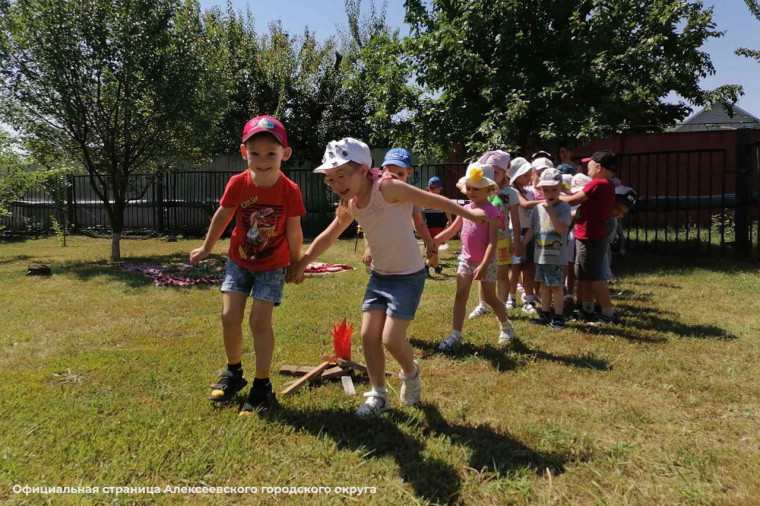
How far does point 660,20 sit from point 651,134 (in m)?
7.23

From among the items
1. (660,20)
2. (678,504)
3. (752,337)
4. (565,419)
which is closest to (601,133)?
(660,20)

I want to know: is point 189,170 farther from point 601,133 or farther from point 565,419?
point 565,419

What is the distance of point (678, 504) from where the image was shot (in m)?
2.51

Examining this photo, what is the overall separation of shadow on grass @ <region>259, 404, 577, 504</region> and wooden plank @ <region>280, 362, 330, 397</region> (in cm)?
21

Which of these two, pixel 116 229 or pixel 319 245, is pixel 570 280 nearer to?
pixel 319 245

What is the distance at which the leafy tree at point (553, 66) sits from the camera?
1016cm

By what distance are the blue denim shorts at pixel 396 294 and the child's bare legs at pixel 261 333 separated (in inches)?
27.1

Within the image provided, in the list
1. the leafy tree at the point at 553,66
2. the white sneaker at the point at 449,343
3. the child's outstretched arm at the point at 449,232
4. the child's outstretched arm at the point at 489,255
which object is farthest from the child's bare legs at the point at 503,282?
the leafy tree at the point at 553,66

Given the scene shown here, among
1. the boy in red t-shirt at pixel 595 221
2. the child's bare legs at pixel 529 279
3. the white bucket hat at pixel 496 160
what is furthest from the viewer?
the child's bare legs at pixel 529 279

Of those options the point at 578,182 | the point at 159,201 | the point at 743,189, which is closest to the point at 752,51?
the point at 743,189

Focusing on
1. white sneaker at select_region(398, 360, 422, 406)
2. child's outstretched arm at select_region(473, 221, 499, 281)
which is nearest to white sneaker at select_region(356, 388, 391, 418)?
white sneaker at select_region(398, 360, 422, 406)

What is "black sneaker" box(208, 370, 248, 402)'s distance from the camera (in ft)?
12.1

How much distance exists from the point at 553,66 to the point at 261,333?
9.42m

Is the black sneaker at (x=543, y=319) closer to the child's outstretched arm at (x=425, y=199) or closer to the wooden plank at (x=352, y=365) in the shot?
the wooden plank at (x=352, y=365)
